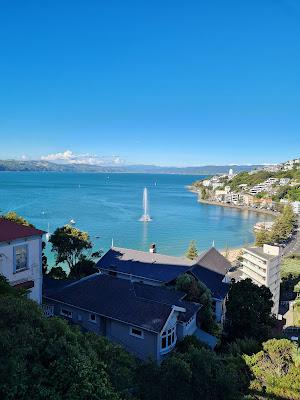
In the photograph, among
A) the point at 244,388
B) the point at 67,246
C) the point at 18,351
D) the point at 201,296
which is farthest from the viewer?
the point at 67,246

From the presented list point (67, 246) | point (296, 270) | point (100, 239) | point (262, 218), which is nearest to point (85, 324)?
point (67, 246)

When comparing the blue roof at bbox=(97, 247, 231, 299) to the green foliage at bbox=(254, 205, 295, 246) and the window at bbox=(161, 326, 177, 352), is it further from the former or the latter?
the green foliage at bbox=(254, 205, 295, 246)

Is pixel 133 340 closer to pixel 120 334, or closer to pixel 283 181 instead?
pixel 120 334

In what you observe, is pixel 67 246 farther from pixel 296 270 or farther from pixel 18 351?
pixel 296 270

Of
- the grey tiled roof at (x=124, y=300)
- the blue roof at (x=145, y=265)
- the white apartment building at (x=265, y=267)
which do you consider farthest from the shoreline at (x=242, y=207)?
the grey tiled roof at (x=124, y=300)

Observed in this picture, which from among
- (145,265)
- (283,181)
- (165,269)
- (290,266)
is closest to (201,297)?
(165,269)

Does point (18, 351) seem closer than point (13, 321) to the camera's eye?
Yes

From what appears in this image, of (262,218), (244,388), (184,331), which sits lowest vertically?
(262,218)
